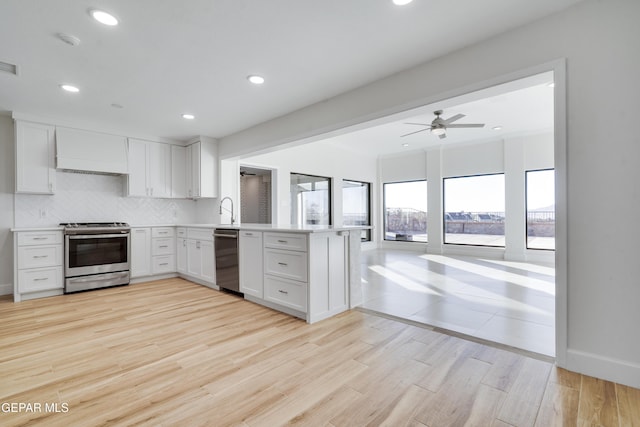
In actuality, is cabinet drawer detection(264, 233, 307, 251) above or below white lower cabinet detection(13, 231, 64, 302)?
above

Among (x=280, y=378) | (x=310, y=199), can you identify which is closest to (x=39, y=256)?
(x=280, y=378)

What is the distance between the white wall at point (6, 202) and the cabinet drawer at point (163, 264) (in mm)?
1737

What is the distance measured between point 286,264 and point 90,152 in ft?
11.8

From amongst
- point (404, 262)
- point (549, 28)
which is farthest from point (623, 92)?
point (404, 262)

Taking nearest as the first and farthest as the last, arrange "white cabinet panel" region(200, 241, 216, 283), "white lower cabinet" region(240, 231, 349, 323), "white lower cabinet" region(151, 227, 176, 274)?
"white lower cabinet" region(240, 231, 349, 323) → "white cabinet panel" region(200, 241, 216, 283) → "white lower cabinet" region(151, 227, 176, 274)

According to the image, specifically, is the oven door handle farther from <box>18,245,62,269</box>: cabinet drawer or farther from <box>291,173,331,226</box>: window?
<box>291,173,331,226</box>: window

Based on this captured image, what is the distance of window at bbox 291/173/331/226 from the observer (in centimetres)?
680

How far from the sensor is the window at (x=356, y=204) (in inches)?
316

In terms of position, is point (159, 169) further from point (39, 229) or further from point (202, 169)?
point (39, 229)

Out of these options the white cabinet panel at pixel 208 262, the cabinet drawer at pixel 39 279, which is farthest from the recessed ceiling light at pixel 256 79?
the cabinet drawer at pixel 39 279

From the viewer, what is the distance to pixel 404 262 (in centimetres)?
625

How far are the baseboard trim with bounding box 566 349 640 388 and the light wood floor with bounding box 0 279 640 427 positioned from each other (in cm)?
5

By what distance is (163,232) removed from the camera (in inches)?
197

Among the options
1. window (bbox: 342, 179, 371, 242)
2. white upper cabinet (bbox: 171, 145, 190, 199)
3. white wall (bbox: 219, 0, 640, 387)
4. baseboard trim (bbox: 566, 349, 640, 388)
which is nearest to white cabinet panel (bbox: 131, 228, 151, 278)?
white upper cabinet (bbox: 171, 145, 190, 199)
